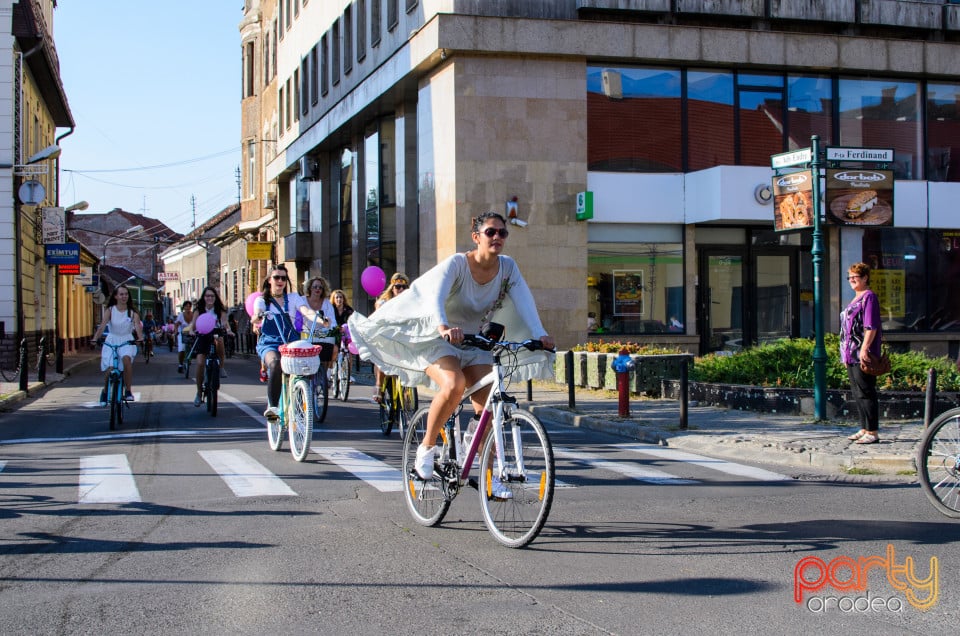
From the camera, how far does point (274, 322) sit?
1073cm

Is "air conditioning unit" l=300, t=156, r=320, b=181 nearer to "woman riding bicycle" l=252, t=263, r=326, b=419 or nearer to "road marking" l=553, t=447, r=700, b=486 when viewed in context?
"woman riding bicycle" l=252, t=263, r=326, b=419

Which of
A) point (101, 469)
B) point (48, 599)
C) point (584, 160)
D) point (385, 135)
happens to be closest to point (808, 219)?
point (101, 469)

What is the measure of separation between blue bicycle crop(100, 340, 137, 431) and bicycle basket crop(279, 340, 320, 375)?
4125 millimetres

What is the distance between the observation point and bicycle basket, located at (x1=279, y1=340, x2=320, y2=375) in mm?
9742

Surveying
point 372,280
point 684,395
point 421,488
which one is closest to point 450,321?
point 421,488

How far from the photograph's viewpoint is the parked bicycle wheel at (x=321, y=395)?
42.7 feet

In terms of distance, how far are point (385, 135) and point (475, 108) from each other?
679 centimetres

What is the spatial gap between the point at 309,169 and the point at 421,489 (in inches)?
1266

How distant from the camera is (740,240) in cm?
2488

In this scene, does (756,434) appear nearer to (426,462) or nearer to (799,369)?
(799,369)

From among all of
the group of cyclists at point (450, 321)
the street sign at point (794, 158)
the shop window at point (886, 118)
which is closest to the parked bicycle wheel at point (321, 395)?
the street sign at point (794, 158)

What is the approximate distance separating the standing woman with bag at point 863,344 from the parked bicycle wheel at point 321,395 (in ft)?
20.6

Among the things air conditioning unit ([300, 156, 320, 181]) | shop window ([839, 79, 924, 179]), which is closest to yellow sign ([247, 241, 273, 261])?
air conditioning unit ([300, 156, 320, 181])

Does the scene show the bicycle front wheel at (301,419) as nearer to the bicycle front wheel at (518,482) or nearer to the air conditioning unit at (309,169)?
the bicycle front wheel at (518,482)
